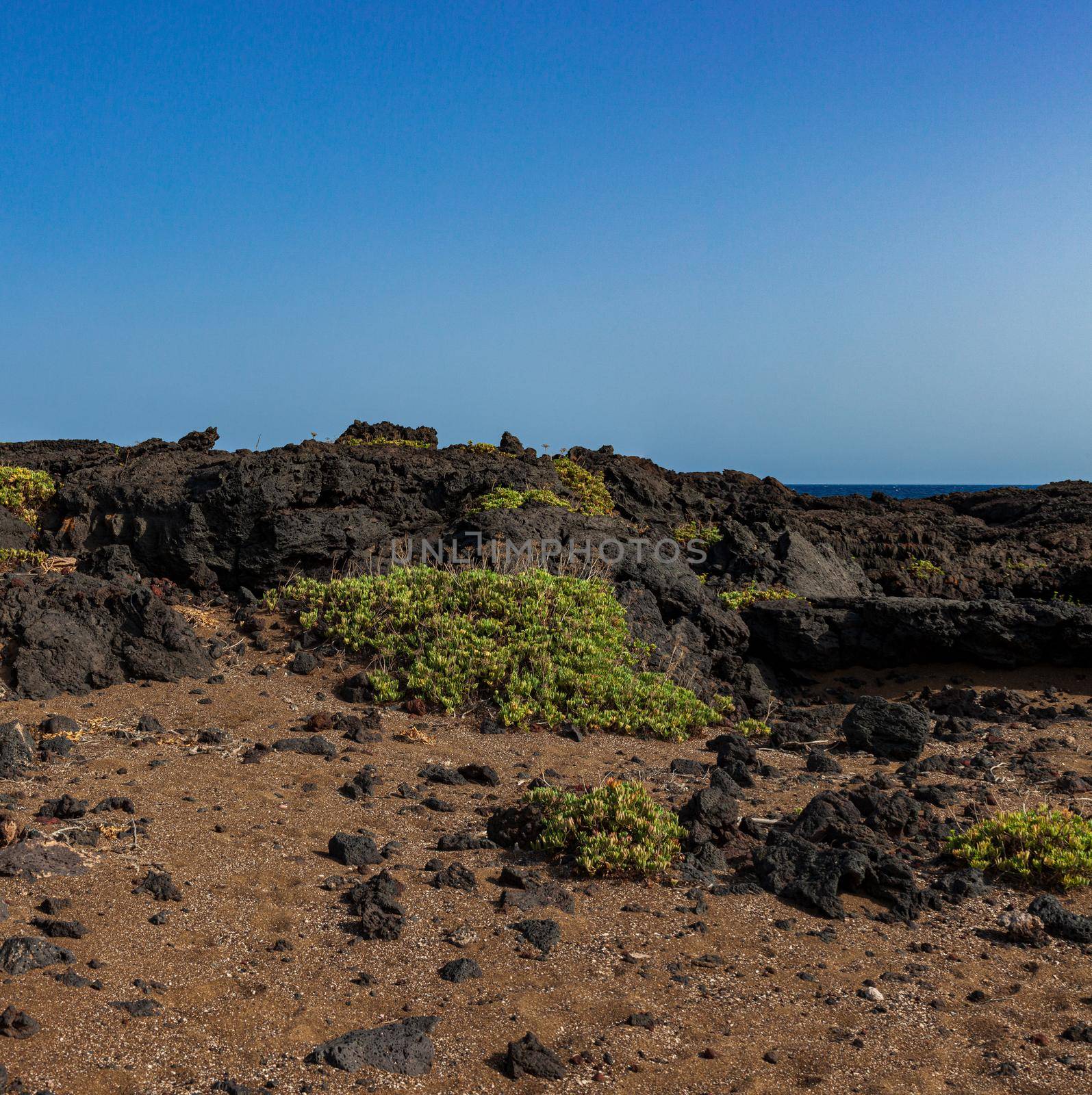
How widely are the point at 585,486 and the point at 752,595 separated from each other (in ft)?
14.2

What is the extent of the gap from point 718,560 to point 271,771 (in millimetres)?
10530

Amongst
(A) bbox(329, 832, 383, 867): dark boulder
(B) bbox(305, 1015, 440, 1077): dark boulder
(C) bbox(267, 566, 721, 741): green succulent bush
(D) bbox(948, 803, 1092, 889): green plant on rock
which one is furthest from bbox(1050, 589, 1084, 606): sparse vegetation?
(B) bbox(305, 1015, 440, 1077): dark boulder

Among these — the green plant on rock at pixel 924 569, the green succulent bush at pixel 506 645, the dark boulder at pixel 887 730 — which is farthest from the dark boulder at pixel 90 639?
the green plant on rock at pixel 924 569

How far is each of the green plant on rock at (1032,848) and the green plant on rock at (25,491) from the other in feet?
43.9

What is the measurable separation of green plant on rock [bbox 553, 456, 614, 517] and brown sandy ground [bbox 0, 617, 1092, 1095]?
9.62 m

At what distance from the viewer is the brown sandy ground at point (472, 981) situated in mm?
4062

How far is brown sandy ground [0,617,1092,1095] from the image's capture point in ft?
13.3

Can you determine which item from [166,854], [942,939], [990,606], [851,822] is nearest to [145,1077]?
[166,854]

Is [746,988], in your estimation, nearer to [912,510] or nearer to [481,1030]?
[481,1030]

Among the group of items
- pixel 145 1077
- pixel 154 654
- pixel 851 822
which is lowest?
pixel 145 1077

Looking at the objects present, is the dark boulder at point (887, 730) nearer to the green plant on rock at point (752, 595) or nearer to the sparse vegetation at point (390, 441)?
the green plant on rock at point (752, 595)

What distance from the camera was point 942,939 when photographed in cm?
543

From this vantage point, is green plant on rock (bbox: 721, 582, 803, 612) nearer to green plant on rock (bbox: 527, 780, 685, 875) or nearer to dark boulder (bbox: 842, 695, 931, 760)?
dark boulder (bbox: 842, 695, 931, 760)

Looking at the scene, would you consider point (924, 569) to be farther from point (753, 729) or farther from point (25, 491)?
point (25, 491)
